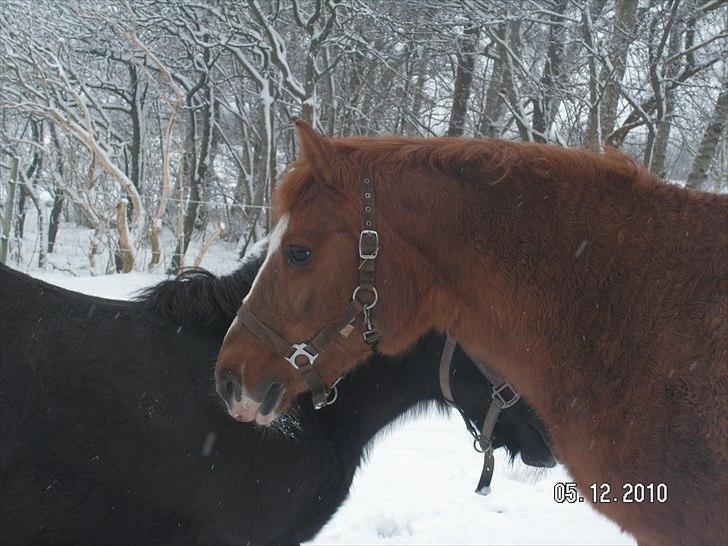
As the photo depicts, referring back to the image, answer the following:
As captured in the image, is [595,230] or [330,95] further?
[330,95]

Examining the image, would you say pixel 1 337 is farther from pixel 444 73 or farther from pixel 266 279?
pixel 444 73

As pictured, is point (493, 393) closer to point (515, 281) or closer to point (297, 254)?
point (515, 281)

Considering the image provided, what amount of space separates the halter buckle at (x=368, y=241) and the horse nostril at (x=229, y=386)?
Result: 0.63 metres

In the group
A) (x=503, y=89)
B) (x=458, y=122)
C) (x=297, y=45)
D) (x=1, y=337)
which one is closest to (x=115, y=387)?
(x=1, y=337)

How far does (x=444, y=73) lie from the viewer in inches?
570

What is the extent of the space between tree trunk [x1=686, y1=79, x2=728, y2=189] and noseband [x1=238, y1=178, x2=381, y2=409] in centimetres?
889

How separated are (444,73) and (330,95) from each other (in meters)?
2.83

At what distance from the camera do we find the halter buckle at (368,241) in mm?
2049

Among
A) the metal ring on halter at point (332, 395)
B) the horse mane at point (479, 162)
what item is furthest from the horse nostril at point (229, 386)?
the horse mane at point (479, 162)

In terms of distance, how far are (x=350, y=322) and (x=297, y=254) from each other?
0.30m

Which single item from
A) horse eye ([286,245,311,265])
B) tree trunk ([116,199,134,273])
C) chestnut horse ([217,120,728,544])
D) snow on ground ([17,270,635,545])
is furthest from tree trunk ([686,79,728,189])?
tree trunk ([116,199,134,273])

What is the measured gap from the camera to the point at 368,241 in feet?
6.72

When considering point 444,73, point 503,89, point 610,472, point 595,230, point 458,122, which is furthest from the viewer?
point 444,73

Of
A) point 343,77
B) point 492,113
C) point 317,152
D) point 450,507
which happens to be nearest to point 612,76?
point 492,113
